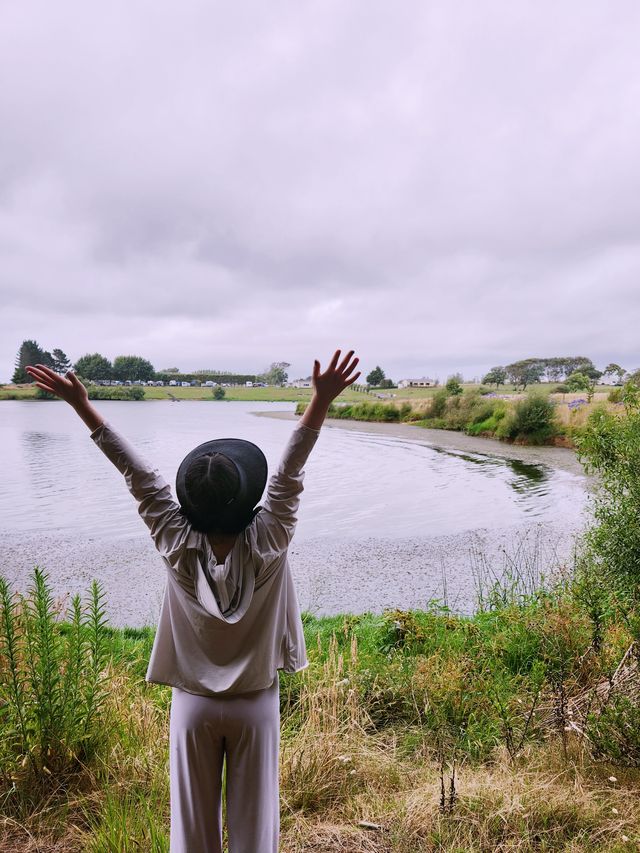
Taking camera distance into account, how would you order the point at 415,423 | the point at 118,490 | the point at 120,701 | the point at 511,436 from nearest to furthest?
the point at 120,701
the point at 118,490
the point at 511,436
the point at 415,423

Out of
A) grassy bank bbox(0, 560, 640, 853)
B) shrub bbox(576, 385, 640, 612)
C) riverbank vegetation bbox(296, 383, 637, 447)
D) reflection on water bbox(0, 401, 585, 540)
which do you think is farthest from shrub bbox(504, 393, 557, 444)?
grassy bank bbox(0, 560, 640, 853)

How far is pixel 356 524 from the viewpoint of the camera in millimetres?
12914

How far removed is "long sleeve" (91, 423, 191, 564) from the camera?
188 centimetres

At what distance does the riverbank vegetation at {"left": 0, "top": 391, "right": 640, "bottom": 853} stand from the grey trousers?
584 millimetres

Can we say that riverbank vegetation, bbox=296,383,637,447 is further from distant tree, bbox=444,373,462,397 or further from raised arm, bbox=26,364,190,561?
raised arm, bbox=26,364,190,561

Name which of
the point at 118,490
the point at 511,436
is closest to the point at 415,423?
the point at 511,436

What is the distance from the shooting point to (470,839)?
7.98 feet

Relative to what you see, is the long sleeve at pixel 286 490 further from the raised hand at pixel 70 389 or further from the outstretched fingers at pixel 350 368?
the raised hand at pixel 70 389

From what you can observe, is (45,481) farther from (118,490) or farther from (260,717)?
(260,717)

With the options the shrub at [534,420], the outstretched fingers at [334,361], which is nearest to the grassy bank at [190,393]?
the shrub at [534,420]

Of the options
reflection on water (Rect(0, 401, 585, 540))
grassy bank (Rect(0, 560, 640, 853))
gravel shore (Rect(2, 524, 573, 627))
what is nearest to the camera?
grassy bank (Rect(0, 560, 640, 853))

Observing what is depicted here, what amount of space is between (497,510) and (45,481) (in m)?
14.0

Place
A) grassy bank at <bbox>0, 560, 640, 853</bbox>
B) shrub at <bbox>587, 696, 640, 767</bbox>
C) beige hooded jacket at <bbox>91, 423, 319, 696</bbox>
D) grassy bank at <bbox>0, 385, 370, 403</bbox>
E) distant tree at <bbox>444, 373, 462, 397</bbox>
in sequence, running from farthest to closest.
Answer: grassy bank at <bbox>0, 385, 370, 403</bbox> → distant tree at <bbox>444, 373, 462, 397</bbox> → shrub at <bbox>587, 696, 640, 767</bbox> → grassy bank at <bbox>0, 560, 640, 853</bbox> → beige hooded jacket at <bbox>91, 423, 319, 696</bbox>

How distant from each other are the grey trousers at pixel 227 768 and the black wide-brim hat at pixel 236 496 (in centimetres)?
54
